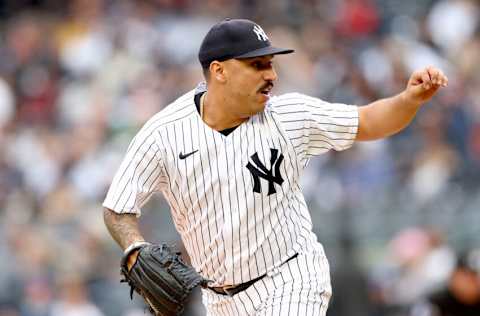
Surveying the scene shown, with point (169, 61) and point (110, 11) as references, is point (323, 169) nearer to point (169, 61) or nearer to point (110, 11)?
point (169, 61)

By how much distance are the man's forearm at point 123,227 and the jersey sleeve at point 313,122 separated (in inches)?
30.8

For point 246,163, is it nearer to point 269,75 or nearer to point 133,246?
point 269,75

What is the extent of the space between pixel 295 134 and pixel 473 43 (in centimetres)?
565

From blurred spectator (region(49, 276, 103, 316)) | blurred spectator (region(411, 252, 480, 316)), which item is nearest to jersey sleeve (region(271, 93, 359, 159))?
blurred spectator (region(411, 252, 480, 316))

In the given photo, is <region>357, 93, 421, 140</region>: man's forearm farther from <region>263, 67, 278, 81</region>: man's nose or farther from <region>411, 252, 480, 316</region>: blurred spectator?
<region>411, 252, 480, 316</region>: blurred spectator

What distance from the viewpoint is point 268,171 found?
5.39 m

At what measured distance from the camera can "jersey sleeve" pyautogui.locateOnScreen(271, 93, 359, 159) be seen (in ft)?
17.9

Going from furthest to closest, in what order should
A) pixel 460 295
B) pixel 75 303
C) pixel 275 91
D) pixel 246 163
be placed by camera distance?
pixel 275 91, pixel 75 303, pixel 460 295, pixel 246 163

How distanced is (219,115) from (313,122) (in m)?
0.41

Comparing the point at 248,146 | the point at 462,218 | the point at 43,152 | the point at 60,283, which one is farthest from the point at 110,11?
the point at 248,146

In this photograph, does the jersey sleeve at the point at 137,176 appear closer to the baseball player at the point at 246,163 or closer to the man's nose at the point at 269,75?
the baseball player at the point at 246,163

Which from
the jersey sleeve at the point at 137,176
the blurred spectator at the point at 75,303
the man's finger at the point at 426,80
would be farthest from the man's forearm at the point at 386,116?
the blurred spectator at the point at 75,303

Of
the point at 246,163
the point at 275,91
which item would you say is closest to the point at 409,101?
the point at 246,163

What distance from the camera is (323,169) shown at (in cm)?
985
